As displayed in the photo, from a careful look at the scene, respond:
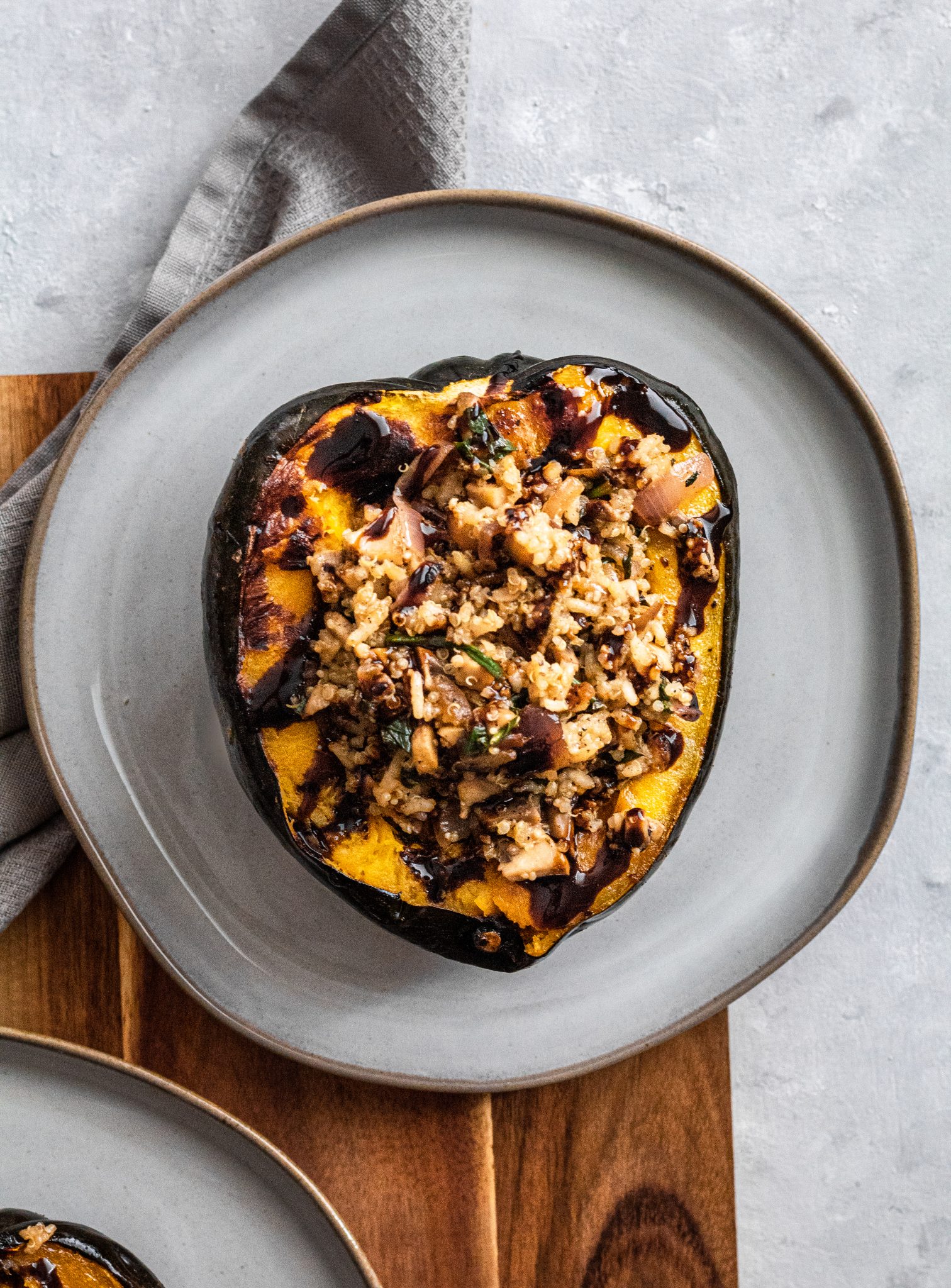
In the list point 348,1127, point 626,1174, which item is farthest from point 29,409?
point 626,1174

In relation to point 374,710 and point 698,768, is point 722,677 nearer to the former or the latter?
point 698,768

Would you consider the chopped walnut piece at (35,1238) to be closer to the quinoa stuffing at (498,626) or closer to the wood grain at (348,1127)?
the wood grain at (348,1127)

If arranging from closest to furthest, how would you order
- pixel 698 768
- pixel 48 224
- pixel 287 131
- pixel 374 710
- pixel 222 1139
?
pixel 374 710 → pixel 698 768 → pixel 222 1139 → pixel 287 131 → pixel 48 224

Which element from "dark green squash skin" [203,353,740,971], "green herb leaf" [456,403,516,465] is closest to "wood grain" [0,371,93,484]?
"dark green squash skin" [203,353,740,971]

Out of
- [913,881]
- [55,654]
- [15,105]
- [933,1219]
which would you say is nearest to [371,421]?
[55,654]

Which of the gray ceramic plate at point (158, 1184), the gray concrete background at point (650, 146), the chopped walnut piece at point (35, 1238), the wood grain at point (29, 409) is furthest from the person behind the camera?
the gray concrete background at point (650, 146)

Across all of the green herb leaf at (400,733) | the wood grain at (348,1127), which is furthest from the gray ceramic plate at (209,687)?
the green herb leaf at (400,733)

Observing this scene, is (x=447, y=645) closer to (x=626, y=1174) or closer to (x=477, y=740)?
(x=477, y=740)
